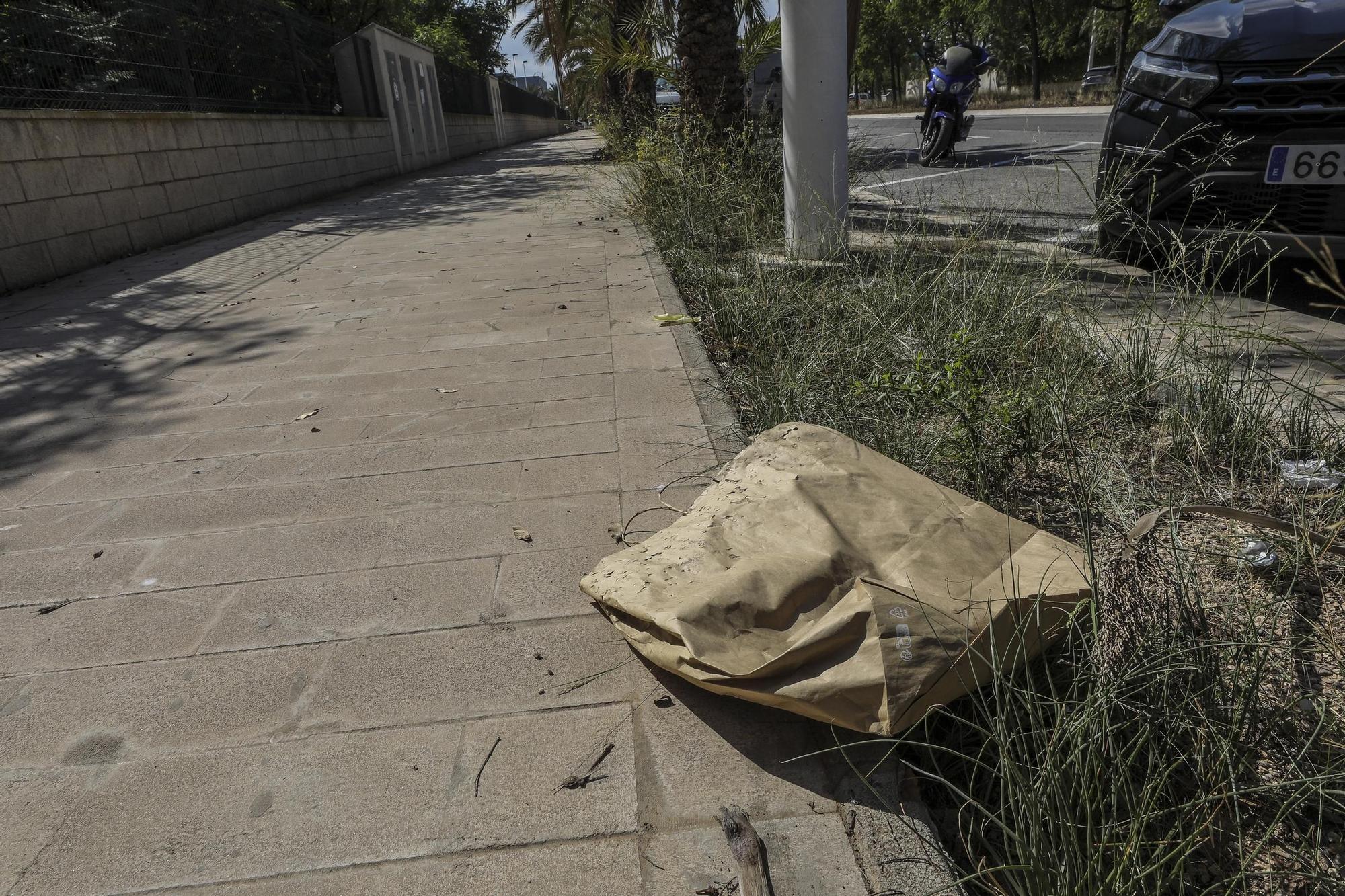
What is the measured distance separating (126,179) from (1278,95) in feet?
28.8

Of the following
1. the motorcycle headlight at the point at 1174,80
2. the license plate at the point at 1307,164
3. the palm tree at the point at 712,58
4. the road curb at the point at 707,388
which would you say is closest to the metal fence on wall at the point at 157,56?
the palm tree at the point at 712,58

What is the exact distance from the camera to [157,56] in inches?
344

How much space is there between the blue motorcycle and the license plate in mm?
6163

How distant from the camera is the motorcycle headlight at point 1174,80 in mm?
4016

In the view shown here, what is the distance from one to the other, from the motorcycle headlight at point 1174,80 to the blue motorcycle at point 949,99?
533 centimetres

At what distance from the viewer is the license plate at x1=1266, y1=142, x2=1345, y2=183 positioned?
3.69 meters

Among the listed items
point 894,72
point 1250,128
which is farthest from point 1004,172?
point 894,72

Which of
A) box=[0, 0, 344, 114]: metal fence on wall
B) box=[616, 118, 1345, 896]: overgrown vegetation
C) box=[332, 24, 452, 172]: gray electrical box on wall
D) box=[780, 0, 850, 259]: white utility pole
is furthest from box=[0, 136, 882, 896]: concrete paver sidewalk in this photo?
box=[332, 24, 452, 172]: gray electrical box on wall

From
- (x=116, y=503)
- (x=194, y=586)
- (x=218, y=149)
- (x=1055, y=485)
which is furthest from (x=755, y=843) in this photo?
(x=218, y=149)

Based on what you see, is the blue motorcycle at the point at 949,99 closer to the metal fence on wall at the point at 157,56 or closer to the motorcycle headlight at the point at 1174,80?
the motorcycle headlight at the point at 1174,80

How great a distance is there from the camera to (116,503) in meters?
2.91

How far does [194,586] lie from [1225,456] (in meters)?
2.87

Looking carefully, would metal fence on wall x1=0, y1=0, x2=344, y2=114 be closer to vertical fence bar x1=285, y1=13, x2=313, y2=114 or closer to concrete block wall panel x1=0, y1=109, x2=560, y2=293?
vertical fence bar x1=285, y1=13, x2=313, y2=114

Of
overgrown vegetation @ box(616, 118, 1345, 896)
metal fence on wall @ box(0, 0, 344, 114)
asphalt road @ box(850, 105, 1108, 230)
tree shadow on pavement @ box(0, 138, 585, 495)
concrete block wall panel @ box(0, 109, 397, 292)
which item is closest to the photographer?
overgrown vegetation @ box(616, 118, 1345, 896)
